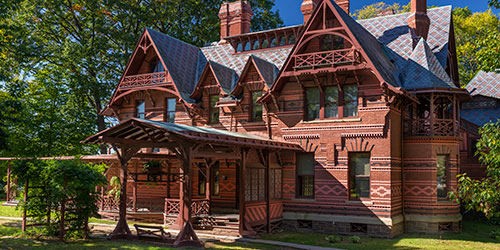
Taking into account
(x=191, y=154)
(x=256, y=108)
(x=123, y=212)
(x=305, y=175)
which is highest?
(x=256, y=108)

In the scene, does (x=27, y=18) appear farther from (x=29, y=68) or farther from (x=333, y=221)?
(x=333, y=221)

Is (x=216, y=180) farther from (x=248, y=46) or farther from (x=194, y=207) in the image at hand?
(x=248, y=46)

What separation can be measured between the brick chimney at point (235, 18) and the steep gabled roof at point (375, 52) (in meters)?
8.66

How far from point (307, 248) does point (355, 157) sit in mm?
5728

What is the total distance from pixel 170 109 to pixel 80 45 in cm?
1194

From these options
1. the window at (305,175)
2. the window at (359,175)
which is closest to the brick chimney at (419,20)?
the window at (359,175)

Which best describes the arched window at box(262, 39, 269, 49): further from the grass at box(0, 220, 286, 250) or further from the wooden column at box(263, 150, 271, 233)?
the grass at box(0, 220, 286, 250)

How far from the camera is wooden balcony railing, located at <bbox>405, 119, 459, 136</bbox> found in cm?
2067

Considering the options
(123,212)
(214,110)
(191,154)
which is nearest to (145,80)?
(214,110)

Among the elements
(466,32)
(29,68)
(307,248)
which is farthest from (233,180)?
(466,32)

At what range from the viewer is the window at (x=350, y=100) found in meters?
20.8

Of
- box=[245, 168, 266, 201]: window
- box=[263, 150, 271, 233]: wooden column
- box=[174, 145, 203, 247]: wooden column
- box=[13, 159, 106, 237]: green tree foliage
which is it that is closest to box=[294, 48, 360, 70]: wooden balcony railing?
box=[263, 150, 271, 233]: wooden column

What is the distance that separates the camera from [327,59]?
20797 millimetres

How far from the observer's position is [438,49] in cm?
2398
